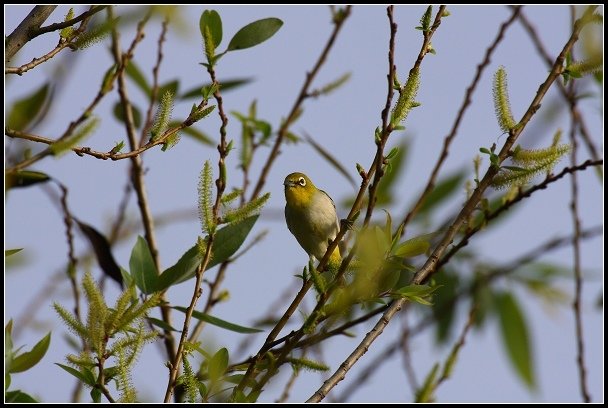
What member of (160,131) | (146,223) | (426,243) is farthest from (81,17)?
(146,223)

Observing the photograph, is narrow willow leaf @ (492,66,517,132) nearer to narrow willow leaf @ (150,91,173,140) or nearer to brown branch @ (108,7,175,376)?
narrow willow leaf @ (150,91,173,140)

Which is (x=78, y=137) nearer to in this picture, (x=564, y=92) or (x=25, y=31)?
(x=25, y=31)

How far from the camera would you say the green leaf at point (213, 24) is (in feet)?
8.63

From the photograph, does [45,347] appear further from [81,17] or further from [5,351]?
[81,17]

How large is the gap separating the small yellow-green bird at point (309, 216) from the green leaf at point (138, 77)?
1.31 meters

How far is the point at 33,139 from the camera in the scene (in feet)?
6.97

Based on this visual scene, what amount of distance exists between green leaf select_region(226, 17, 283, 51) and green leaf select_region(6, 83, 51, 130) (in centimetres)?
91

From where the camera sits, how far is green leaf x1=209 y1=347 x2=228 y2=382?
2168 mm

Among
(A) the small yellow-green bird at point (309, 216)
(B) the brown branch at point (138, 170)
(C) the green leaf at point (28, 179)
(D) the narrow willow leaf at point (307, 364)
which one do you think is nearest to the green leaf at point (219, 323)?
(D) the narrow willow leaf at point (307, 364)

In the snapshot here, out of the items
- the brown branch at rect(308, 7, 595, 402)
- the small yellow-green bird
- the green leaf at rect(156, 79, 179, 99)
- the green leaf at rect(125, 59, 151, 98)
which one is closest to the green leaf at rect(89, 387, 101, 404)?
the brown branch at rect(308, 7, 595, 402)

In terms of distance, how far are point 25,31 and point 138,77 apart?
2.09 meters

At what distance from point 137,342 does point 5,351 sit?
362 mm

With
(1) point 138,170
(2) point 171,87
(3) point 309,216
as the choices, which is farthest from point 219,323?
(3) point 309,216

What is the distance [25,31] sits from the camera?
239cm
